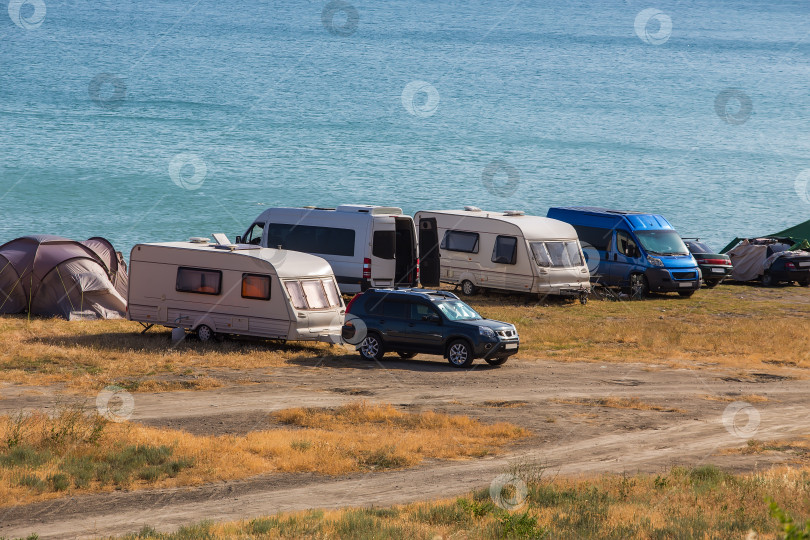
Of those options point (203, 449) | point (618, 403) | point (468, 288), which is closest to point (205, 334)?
point (203, 449)

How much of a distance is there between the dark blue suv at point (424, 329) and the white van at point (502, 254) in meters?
7.71

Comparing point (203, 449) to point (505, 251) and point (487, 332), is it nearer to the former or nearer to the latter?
point (487, 332)

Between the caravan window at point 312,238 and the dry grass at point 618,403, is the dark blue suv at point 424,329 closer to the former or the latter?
the dry grass at point 618,403

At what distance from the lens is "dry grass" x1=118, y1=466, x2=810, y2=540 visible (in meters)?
9.63

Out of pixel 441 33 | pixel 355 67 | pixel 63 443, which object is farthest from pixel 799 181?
pixel 63 443

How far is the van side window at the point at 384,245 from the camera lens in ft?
91.7

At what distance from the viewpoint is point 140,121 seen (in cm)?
9500

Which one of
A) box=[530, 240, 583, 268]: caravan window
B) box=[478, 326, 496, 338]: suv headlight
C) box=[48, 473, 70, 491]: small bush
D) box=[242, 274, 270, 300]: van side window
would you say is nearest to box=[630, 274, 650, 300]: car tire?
box=[530, 240, 583, 268]: caravan window

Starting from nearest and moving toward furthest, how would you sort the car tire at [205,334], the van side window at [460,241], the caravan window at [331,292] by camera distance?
the car tire at [205,334], the caravan window at [331,292], the van side window at [460,241]

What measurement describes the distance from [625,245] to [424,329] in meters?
14.0

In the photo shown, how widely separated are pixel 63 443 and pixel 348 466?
13.1 feet

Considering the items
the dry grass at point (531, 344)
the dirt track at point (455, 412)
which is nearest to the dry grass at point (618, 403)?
the dirt track at point (455, 412)

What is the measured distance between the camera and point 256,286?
21.9m

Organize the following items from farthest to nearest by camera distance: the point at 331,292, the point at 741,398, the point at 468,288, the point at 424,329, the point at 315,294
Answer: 1. the point at 468,288
2. the point at 331,292
3. the point at 315,294
4. the point at 424,329
5. the point at 741,398
